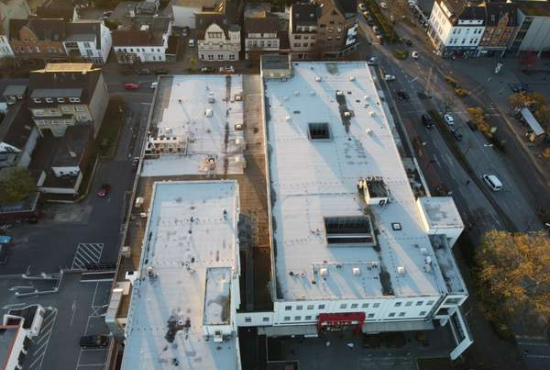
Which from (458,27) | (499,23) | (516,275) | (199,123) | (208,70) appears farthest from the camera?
(458,27)

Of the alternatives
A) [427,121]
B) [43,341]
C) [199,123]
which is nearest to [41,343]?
[43,341]

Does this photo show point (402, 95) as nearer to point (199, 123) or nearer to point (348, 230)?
point (348, 230)

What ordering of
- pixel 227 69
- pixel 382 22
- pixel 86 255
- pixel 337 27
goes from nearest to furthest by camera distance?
pixel 86 255
pixel 337 27
pixel 227 69
pixel 382 22

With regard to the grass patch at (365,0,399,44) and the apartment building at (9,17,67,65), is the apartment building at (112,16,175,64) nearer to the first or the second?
the apartment building at (9,17,67,65)

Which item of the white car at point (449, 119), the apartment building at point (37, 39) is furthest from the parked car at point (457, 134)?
the apartment building at point (37, 39)

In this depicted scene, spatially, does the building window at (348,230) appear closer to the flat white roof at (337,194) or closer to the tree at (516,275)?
the flat white roof at (337,194)

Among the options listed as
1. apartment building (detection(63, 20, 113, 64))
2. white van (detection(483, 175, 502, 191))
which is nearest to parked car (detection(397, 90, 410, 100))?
white van (detection(483, 175, 502, 191))

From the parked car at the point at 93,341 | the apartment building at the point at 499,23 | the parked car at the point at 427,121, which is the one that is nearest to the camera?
the parked car at the point at 93,341

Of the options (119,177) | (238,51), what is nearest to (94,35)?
(238,51)
